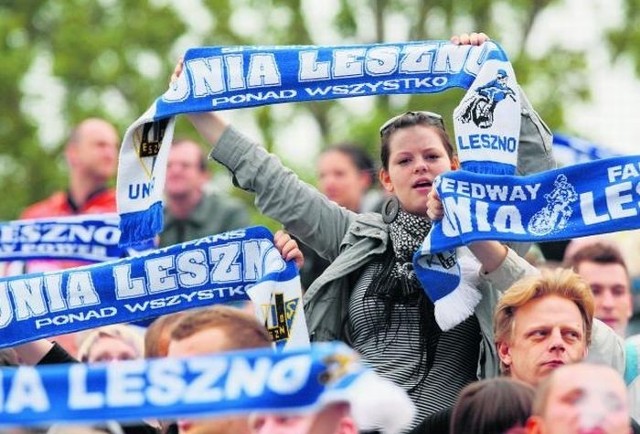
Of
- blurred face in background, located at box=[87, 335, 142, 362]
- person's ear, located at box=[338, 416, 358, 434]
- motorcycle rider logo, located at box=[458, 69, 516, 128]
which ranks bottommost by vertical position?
blurred face in background, located at box=[87, 335, 142, 362]

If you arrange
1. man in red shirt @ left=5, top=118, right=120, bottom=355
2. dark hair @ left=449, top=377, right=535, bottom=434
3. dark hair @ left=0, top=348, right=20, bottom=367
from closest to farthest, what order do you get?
1. dark hair @ left=449, top=377, right=535, bottom=434
2. dark hair @ left=0, top=348, right=20, bottom=367
3. man in red shirt @ left=5, top=118, right=120, bottom=355

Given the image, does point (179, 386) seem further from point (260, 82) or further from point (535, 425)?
point (260, 82)

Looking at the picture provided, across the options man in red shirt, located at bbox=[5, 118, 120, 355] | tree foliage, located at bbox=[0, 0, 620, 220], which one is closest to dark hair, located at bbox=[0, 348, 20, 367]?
man in red shirt, located at bbox=[5, 118, 120, 355]

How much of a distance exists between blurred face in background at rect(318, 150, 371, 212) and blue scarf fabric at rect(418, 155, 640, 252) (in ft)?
13.2

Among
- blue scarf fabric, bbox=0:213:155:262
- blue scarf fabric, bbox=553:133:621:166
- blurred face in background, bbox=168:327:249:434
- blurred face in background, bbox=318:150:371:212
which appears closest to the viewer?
blurred face in background, bbox=168:327:249:434

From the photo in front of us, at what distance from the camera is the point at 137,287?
7797mm

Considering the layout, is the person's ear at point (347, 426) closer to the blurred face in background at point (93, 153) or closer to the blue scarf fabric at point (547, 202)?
the blue scarf fabric at point (547, 202)

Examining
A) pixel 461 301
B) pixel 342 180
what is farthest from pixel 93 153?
pixel 461 301

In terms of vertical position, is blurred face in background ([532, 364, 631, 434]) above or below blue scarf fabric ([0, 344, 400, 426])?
below

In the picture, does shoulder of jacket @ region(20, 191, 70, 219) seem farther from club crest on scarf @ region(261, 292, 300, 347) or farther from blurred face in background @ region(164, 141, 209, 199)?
club crest on scarf @ region(261, 292, 300, 347)

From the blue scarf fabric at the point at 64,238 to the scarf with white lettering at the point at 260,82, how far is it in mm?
1666

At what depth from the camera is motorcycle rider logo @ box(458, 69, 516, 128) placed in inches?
293

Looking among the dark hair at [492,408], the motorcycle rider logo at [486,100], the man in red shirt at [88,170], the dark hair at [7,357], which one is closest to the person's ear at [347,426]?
the dark hair at [492,408]

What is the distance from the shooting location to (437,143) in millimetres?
7594
